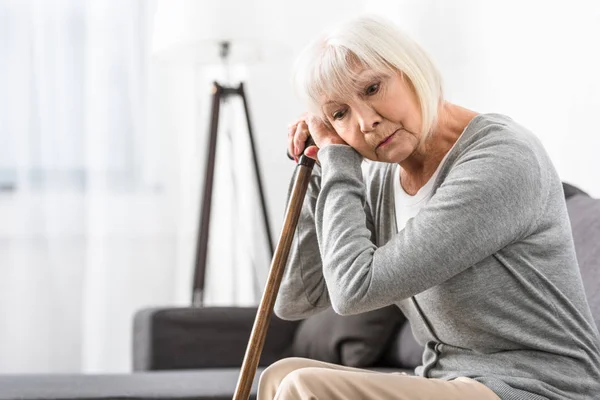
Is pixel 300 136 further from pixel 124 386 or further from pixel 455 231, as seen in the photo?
pixel 124 386

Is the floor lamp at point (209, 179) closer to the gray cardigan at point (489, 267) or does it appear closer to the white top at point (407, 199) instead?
the white top at point (407, 199)

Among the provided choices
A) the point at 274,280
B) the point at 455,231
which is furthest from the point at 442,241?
the point at 274,280

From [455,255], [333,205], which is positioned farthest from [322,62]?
[455,255]

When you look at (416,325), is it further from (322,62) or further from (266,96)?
(266,96)

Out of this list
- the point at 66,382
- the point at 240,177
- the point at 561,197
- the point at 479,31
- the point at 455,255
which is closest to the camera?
the point at 455,255

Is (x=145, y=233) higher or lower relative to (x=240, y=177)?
lower

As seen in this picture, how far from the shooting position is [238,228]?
11.3 ft

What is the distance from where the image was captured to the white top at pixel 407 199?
4.75ft

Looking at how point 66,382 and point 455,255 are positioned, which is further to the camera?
point 66,382

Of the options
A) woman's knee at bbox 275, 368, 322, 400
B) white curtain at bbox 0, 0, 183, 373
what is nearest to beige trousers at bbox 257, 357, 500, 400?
woman's knee at bbox 275, 368, 322, 400

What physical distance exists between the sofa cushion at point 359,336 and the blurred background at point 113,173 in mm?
937

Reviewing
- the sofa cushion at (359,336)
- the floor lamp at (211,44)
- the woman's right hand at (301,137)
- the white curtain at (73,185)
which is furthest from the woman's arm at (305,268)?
the white curtain at (73,185)

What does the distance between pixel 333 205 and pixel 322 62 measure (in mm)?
226

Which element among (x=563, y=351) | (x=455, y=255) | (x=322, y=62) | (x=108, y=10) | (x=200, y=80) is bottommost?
(x=563, y=351)
